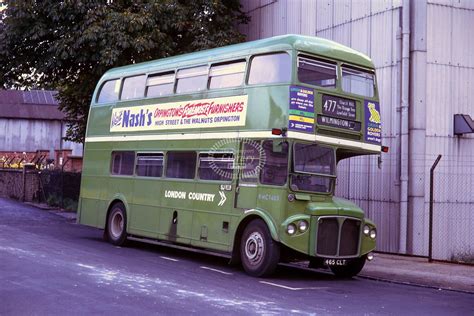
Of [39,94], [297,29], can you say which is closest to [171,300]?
[297,29]

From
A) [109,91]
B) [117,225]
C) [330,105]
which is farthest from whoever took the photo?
[109,91]

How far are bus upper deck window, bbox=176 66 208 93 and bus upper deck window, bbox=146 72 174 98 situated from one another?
302mm

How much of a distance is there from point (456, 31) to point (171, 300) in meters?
11.6

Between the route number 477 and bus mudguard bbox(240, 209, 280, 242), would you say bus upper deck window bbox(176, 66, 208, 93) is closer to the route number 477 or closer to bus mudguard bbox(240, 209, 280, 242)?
the route number 477

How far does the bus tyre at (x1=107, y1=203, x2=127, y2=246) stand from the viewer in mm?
17427

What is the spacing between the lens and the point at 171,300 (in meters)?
9.40

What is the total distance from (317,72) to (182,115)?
3.62 metres

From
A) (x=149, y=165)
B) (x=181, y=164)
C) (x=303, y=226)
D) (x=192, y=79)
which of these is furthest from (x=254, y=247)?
(x=149, y=165)

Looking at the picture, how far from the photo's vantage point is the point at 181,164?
15539mm

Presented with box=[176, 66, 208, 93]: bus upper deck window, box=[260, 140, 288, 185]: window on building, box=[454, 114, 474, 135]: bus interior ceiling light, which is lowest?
box=[260, 140, 288, 185]: window on building

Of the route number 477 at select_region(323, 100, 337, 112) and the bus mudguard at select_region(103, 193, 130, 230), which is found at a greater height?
the route number 477 at select_region(323, 100, 337, 112)

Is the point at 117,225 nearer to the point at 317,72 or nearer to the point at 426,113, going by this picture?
the point at 317,72

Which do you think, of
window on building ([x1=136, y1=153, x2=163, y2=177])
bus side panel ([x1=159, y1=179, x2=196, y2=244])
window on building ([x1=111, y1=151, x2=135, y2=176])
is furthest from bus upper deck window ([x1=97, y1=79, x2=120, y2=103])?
bus side panel ([x1=159, y1=179, x2=196, y2=244])

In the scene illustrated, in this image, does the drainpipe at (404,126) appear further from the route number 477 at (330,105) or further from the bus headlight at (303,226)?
the bus headlight at (303,226)
